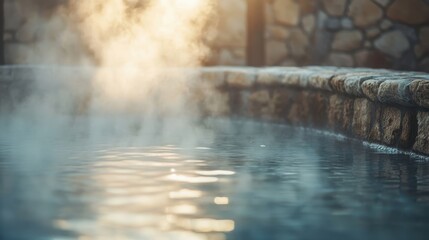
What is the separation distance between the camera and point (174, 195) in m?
4.97

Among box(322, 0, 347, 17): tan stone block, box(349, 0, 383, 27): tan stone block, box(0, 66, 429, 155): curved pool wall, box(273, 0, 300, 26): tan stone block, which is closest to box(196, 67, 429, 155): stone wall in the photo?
box(0, 66, 429, 155): curved pool wall

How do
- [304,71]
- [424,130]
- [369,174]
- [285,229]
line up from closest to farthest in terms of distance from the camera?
[285,229]
[369,174]
[424,130]
[304,71]

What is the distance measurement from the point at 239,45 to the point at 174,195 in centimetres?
814

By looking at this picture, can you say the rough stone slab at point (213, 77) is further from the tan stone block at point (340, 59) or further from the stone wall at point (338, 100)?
the tan stone block at point (340, 59)

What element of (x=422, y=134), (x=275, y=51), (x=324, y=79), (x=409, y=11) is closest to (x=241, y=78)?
(x=275, y=51)

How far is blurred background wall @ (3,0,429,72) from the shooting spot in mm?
12570

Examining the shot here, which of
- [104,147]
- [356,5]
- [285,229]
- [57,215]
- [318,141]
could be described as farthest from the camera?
[356,5]

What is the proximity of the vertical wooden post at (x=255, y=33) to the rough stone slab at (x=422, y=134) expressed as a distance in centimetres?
569

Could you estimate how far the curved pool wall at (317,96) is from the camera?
23.7 ft

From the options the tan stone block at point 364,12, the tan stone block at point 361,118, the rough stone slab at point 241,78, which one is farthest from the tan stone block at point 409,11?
the tan stone block at point 361,118

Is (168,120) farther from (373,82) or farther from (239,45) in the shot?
(373,82)

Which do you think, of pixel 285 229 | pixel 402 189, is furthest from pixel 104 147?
pixel 285 229

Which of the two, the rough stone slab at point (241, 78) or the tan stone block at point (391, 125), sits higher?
the rough stone slab at point (241, 78)

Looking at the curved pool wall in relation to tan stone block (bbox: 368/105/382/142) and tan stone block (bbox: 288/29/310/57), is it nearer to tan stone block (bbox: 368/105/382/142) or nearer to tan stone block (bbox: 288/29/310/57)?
tan stone block (bbox: 368/105/382/142)
